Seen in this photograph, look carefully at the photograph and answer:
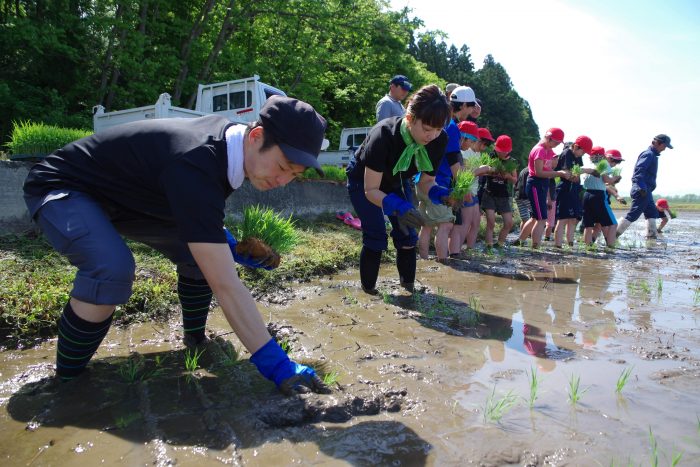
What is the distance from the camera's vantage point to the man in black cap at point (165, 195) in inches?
76.7

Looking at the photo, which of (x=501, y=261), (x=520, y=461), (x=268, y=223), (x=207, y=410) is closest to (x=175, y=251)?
(x=268, y=223)

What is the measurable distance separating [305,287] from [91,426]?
2579 millimetres

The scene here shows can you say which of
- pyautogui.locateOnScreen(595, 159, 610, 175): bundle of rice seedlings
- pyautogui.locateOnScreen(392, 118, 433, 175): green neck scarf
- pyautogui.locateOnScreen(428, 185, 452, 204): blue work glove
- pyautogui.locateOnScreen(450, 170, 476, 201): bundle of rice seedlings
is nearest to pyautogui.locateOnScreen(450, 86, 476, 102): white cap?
pyautogui.locateOnScreen(450, 170, 476, 201): bundle of rice seedlings

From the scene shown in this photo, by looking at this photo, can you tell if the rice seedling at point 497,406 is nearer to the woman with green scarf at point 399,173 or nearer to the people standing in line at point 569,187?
the woman with green scarf at point 399,173

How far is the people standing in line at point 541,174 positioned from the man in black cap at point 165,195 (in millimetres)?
5890

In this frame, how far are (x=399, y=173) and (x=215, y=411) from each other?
7.87 ft

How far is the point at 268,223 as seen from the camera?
10.1 ft

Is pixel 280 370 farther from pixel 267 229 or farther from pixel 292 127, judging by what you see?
pixel 267 229

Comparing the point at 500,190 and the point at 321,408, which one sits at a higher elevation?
the point at 500,190

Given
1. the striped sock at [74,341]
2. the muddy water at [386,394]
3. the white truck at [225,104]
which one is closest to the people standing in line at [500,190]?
the muddy water at [386,394]

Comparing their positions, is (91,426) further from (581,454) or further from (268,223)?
(581,454)

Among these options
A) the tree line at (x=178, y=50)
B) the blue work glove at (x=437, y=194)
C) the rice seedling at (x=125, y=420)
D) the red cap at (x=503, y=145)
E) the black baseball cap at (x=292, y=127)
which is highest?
the tree line at (x=178, y=50)

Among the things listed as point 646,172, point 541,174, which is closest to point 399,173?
point 541,174

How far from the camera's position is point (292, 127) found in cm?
195
